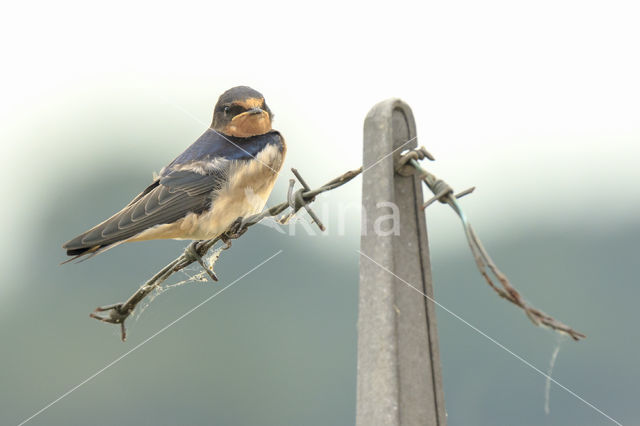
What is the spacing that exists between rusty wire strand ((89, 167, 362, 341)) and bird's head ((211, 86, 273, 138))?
21.9 inches

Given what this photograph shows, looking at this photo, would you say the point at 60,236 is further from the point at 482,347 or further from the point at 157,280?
the point at 157,280

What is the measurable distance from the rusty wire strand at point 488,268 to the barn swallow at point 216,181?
1628 millimetres

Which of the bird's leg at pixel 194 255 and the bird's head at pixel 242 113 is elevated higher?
the bird's head at pixel 242 113

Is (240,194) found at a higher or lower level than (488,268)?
lower

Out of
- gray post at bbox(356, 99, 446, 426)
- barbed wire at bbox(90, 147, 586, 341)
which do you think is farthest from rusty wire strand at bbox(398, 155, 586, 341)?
gray post at bbox(356, 99, 446, 426)

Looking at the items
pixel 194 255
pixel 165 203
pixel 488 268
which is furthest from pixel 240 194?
pixel 488 268

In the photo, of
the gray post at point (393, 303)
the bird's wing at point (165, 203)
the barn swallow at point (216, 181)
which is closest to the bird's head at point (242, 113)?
the barn swallow at point (216, 181)

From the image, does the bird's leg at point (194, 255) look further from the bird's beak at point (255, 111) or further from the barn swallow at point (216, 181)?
the bird's beak at point (255, 111)

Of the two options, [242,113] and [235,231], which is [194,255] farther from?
[242,113]

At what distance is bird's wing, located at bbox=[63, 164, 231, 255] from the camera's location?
135 inches

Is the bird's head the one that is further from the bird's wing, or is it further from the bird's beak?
the bird's wing

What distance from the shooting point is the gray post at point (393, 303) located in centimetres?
223

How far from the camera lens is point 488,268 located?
1.93 meters

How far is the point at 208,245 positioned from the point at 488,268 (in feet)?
6.20
